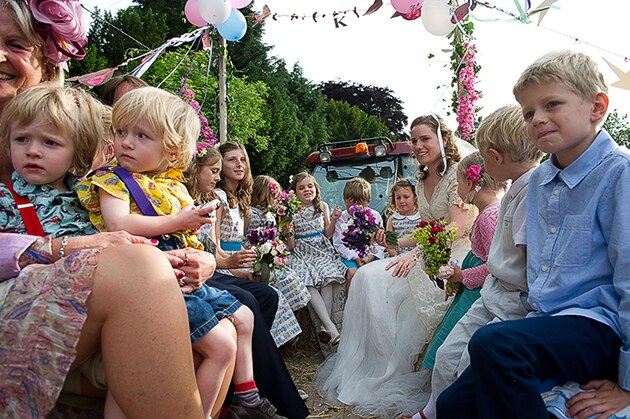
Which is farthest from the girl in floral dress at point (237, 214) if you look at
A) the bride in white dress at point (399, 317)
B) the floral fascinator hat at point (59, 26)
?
the floral fascinator hat at point (59, 26)

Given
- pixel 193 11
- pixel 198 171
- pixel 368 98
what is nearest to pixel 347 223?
pixel 198 171

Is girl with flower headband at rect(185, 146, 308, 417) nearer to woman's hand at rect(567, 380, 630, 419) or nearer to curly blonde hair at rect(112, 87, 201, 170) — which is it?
curly blonde hair at rect(112, 87, 201, 170)

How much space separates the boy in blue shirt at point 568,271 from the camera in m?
1.50

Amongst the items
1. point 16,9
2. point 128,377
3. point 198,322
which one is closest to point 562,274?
point 198,322

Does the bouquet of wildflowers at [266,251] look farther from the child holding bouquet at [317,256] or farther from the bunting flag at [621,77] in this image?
the bunting flag at [621,77]

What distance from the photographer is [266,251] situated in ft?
13.2

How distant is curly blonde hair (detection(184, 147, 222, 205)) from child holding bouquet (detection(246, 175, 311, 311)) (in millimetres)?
481

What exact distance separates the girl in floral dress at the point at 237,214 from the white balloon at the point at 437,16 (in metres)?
1.93

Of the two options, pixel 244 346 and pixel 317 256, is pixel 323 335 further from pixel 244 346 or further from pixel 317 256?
pixel 244 346

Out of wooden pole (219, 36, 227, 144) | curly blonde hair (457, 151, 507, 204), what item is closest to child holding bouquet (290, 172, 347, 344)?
wooden pole (219, 36, 227, 144)

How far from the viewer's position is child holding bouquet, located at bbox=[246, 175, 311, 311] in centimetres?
463

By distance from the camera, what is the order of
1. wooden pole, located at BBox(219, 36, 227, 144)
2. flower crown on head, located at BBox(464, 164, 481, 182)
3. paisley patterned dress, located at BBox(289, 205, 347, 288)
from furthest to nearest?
wooden pole, located at BBox(219, 36, 227, 144), paisley patterned dress, located at BBox(289, 205, 347, 288), flower crown on head, located at BBox(464, 164, 481, 182)

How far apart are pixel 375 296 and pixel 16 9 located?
2835 millimetres

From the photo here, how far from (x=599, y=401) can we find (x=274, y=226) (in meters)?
3.50
